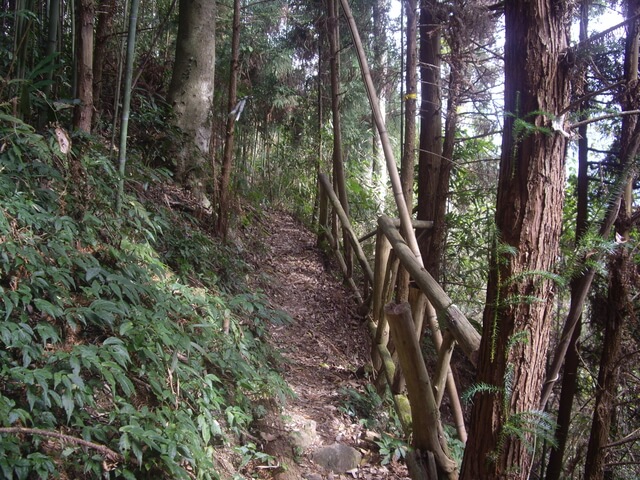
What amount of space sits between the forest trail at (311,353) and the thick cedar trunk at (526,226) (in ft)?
6.05

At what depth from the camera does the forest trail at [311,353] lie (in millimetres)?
3441

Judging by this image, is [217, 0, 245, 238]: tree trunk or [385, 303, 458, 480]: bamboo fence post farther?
[217, 0, 245, 238]: tree trunk

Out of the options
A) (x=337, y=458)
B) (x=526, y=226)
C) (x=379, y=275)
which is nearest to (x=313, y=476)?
(x=337, y=458)

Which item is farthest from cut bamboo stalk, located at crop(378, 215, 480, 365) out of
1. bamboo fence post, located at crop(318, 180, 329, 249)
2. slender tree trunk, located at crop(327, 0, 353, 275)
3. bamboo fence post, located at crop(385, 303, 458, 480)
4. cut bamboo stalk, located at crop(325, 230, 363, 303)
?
bamboo fence post, located at crop(318, 180, 329, 249)

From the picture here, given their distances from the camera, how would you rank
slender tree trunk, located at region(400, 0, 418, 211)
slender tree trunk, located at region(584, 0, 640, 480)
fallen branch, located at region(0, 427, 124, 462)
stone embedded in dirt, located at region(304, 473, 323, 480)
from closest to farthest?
fallen branch, located at region(0, 427, 124, 462) < stone embedded in dirt, located at region(304, 473, 323, 480) < slender tree trunk, located at region(584, 0, 640, 480) < slender tree trunk, located at region(400, 0, 418, 211)

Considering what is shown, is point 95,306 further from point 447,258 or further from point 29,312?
point 447,258

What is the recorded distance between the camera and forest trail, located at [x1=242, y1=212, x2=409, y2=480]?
3.44m

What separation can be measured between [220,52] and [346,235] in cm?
460

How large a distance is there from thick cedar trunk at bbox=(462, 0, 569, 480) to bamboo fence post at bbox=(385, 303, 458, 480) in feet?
2.72

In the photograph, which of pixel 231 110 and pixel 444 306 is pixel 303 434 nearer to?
pixel 444 306

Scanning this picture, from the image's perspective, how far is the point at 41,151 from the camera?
3086 mm

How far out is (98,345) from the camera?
2600 millimetres

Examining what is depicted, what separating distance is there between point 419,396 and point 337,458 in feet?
3.65

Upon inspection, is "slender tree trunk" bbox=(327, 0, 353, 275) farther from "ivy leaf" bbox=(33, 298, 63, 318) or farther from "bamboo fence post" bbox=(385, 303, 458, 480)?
"ivy leaf" bbox=(33, 298, 63, 318)
